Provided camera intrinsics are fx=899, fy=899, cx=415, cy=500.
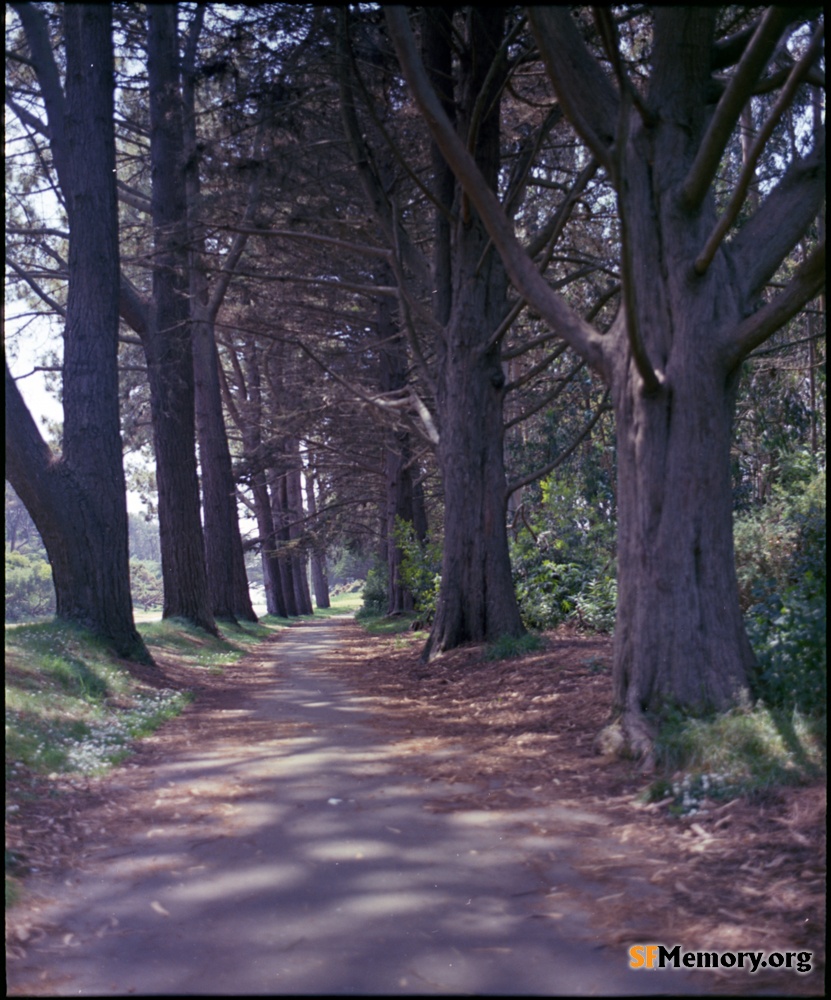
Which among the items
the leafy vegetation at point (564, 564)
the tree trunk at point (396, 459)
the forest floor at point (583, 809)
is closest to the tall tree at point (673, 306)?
the forest floor at point (583, 809)

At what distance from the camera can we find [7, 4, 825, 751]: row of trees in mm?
5969

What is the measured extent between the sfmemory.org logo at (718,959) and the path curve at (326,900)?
0.20 feet

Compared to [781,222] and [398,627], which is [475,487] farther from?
[398,627]

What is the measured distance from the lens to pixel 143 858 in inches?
164

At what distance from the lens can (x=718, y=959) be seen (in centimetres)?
296

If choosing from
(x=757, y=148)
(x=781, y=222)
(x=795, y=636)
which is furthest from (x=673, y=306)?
(x=795, y=636)

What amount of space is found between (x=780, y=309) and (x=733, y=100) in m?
1.28

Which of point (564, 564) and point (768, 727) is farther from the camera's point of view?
point (564, 564)

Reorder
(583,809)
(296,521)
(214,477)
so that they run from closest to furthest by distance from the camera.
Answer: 1. (583,809)
2. (214,477)
3. (296,521)

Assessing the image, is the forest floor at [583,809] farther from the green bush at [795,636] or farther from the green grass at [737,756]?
the green bush at [795,636]

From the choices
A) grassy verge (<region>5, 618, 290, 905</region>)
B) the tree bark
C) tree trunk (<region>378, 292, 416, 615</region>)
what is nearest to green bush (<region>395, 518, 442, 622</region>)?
tree trunk (<region>378, 292, 416, 615</region>)

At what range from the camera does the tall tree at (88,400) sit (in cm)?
1020

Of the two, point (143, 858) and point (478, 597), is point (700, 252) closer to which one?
point (143, 858)

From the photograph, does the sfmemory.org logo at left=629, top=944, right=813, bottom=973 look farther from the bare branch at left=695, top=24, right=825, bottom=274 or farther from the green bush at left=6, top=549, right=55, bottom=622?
the green bush at left=6, top=549, right=55, bottom=622
